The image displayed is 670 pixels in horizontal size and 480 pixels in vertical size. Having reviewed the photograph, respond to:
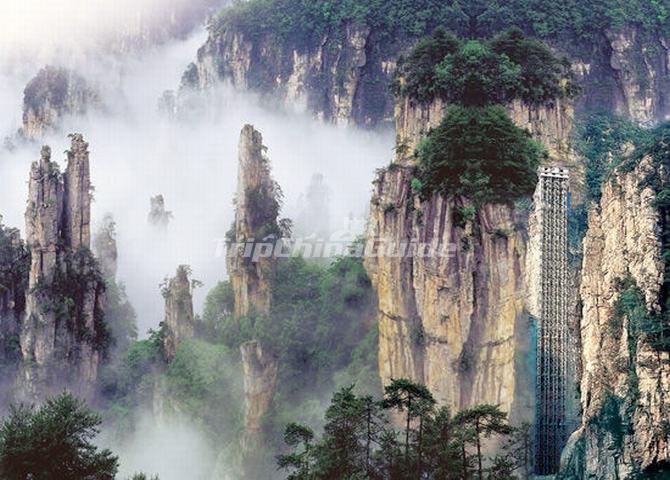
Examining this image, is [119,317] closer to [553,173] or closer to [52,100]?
[553,173]

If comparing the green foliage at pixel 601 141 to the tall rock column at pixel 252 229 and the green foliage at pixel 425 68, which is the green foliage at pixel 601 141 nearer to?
the green foliage at pixel 425 68

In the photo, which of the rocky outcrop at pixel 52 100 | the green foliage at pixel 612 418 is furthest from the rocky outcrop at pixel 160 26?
the green foliage at pixel 612 418

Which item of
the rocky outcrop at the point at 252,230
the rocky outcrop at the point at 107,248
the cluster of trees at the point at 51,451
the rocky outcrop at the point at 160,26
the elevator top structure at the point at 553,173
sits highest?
the rocky outcrop at the point at 160,26

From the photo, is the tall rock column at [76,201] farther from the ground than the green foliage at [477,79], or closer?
closer

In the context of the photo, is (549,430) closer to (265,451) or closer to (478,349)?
(478,349)

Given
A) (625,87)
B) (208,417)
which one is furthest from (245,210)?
(625,87)

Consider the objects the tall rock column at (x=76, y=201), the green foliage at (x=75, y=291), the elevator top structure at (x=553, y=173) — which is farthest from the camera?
the tall rock column at (x=76, y=201)

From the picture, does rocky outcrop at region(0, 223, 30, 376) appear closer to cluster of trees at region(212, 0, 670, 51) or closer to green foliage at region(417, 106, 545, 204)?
green foliage at region(417, 106, 545, 204)

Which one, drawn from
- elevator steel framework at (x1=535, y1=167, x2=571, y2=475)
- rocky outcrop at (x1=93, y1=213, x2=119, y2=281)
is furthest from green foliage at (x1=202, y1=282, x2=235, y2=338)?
elevator steel framework at (x1=535, y1=167, x2=571, y2=475)
